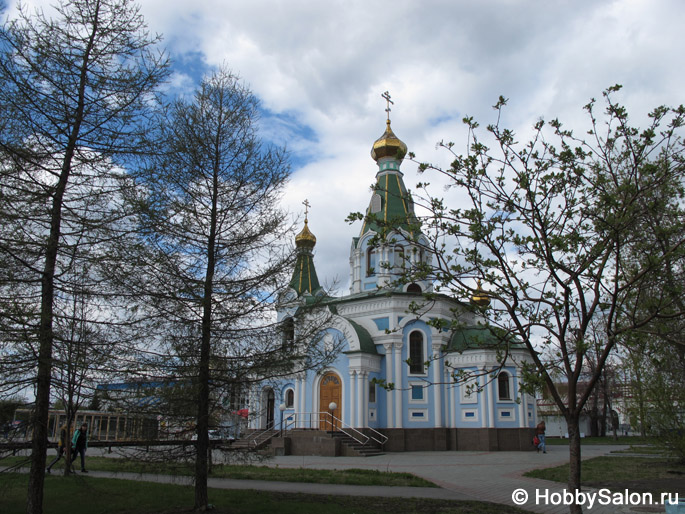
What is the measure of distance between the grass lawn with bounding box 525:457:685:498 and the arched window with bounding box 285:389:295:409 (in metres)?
14.8

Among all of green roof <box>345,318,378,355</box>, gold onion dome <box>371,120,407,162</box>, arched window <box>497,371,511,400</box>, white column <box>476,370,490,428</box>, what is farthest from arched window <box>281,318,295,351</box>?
gold onion dome <box>371,120,407,162</box>

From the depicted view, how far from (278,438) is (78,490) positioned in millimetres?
14099

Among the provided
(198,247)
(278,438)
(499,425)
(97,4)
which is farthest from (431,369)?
(97,4)

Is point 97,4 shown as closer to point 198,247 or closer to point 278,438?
point 198,247

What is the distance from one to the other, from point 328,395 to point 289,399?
2862 mm

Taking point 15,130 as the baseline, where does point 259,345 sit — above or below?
below

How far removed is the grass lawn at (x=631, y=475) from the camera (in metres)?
11.7

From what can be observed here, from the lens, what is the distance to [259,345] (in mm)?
9031

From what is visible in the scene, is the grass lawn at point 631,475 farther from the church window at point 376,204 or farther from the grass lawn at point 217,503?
the church window at point 376,204

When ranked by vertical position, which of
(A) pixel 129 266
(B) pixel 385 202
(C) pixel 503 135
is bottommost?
(A) pixel 129 266

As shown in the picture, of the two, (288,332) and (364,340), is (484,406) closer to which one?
(364,340)

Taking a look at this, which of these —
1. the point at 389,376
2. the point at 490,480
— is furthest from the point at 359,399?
the point at 490,480

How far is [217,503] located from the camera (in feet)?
30.2

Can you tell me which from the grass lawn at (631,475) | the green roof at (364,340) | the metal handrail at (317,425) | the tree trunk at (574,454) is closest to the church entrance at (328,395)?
the metal handrail at (317,425)
